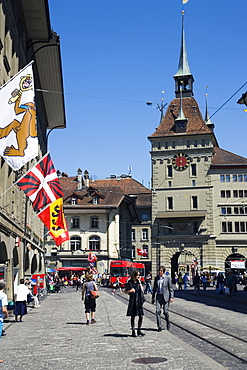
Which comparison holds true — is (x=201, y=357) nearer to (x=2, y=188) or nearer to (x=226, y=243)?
(x=2, y=188)

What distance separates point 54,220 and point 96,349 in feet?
56.0

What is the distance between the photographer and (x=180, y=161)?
74.4 m

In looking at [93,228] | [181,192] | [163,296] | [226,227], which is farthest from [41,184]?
[181,192]

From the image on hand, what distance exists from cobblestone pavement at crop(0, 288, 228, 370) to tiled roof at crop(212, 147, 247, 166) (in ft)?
190

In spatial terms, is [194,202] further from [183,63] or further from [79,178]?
[183,63]

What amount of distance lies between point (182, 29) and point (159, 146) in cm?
2376

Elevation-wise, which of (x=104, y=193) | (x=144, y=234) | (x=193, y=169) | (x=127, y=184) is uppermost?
(x=127, y=184)

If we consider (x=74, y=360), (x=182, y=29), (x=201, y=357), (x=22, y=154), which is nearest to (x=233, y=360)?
(x=201, y=357)

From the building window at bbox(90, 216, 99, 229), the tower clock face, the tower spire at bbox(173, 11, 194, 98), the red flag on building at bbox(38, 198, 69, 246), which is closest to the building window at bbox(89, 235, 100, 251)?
the building window at bbox(90, 216, 99, 229)

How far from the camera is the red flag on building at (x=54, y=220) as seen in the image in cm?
2741

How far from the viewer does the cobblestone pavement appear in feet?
31.0

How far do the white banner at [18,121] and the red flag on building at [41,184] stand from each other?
17.4 ft

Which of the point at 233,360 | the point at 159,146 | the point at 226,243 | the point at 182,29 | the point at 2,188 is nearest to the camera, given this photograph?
the point at 233,360

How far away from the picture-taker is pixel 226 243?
71.0 metres
